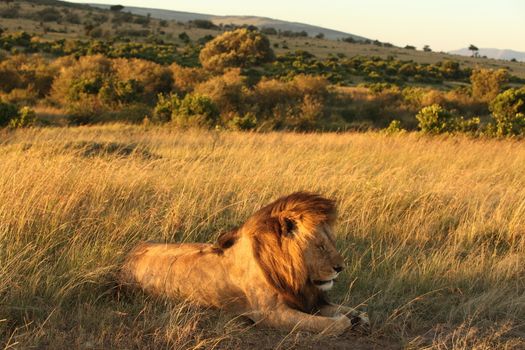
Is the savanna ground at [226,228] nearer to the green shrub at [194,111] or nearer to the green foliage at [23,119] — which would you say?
the green foliage at [23,119]

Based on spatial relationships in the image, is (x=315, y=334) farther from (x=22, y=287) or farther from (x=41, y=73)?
(x=41, y=73)

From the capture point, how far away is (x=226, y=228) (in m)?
5.30

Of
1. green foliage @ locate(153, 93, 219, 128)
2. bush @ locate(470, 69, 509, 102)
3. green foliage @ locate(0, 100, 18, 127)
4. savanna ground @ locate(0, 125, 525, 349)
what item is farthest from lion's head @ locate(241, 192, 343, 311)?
bush @ locate(470, 69, 509, 102)

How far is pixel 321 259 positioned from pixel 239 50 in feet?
153

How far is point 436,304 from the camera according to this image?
13.3 feet

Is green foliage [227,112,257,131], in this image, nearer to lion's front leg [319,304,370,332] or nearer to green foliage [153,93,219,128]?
green foliage [153,93,219,128]

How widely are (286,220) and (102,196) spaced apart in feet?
8.53

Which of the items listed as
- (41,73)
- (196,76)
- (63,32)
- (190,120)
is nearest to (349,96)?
(196,76)

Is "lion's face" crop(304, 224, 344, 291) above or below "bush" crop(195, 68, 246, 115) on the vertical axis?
above

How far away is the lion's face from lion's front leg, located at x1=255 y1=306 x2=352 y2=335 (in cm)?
22

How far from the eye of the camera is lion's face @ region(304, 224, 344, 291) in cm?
332

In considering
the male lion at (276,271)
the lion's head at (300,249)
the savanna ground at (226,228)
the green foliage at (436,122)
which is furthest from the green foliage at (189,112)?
the lion's head at (300,249)

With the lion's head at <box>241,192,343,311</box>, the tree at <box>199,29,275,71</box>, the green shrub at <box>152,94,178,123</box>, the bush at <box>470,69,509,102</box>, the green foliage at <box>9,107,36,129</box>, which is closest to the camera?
the lion's head at <box>241,192,343,311</box>

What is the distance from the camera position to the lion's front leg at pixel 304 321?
3324mm
